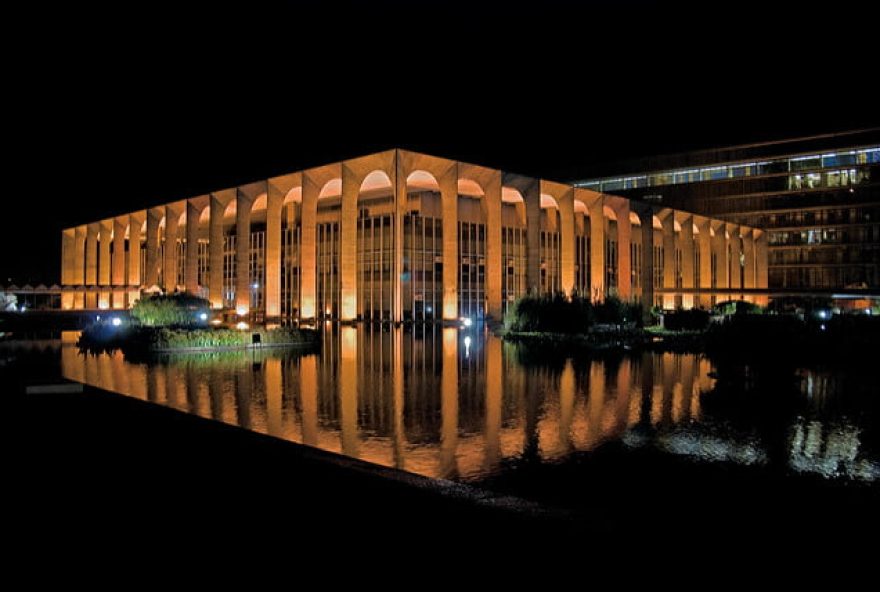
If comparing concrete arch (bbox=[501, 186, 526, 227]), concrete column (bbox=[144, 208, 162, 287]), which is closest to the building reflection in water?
concrete arch (bbox=[501, 186, 526, 227])

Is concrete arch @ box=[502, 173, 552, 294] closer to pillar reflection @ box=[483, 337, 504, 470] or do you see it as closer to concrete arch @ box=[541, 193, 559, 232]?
concrete arch @ box=[541, 193, 559, 232]

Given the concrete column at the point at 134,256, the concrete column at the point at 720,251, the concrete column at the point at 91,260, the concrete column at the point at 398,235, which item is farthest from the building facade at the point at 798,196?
the concrete column at the point at 91,260

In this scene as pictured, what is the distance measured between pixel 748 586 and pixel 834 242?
71.9 metres

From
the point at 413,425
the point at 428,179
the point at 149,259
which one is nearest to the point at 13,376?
the point at 413,425

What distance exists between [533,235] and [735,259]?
1407 inches

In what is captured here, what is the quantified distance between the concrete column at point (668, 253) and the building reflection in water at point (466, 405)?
3948 centimetres

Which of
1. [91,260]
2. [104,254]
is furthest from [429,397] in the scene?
[91,260]

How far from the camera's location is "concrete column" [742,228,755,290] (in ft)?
228

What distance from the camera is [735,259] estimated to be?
69000 millimetres

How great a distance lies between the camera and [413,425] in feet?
29.5

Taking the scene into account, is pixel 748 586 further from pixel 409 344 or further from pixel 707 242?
pixel 707 242

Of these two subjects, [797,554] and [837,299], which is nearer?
[797,554]

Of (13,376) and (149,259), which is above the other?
(149,259)

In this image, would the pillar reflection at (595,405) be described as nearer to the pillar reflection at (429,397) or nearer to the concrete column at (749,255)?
the pillar reflection at (429,397)
